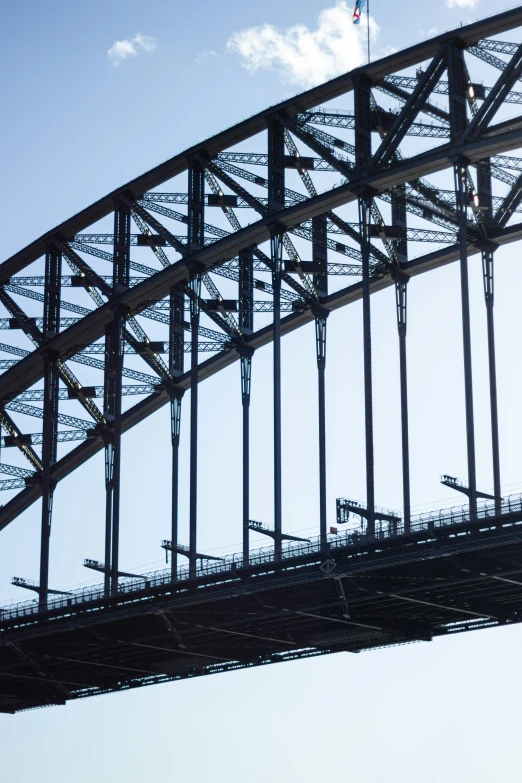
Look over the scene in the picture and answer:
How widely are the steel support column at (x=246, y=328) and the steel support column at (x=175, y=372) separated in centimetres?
338

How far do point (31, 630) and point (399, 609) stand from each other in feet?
62.7

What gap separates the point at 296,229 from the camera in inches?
3214

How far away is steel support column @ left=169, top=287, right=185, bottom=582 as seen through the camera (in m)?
85.2

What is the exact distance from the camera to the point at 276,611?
73.2 m

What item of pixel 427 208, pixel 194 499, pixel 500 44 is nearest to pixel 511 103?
pixel 500 44

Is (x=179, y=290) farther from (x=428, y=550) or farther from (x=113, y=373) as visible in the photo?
(x=428, y=550)

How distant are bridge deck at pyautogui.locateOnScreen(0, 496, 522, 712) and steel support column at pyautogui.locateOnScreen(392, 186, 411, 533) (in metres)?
3.87

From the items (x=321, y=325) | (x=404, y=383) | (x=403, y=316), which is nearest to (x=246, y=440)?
(x=321, y=325)

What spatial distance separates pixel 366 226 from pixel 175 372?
68.2 ft

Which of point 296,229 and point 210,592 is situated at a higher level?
point 296,229

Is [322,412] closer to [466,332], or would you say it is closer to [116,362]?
[466,332]

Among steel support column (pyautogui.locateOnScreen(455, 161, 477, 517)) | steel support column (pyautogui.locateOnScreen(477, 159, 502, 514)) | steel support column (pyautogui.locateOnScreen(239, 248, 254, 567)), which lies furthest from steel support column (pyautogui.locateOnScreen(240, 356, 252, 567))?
steel support column (pyautogui.locateOnScreen(455, 161, 477, 517))

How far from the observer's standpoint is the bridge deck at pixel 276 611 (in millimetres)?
64562

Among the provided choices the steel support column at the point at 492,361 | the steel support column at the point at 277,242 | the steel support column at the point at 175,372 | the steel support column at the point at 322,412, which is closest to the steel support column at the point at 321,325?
the steel support column at the point at 322,412
